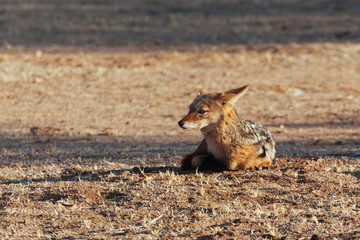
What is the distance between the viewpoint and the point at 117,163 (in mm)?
7441

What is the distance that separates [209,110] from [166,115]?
18.0ft

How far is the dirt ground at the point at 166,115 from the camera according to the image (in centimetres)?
550

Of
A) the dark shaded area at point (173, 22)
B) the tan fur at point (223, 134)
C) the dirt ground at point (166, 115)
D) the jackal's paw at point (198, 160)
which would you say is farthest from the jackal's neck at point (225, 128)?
the dark shaded area at point (173, 22)

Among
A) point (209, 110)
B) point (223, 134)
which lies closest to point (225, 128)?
point (223, 134)

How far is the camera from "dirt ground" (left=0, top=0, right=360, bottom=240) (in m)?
5.50

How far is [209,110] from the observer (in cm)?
626

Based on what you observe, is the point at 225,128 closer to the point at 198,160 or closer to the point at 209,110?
the point at 209,110

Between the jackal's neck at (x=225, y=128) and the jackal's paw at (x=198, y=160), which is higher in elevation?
the jackal's neck at (x=225, y=128)

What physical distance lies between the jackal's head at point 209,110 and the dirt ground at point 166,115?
23.0 inches

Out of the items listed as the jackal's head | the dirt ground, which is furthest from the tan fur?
the dirt ground

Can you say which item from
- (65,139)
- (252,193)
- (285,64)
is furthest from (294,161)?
(285,64)

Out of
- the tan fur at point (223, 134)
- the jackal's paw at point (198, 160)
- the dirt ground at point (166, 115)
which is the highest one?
the tan fur at point (223, 134)

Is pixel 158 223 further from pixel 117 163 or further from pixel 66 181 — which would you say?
pixel 117 163

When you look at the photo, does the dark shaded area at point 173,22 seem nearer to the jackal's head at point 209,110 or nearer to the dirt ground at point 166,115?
the dirt ground at point 166,115
